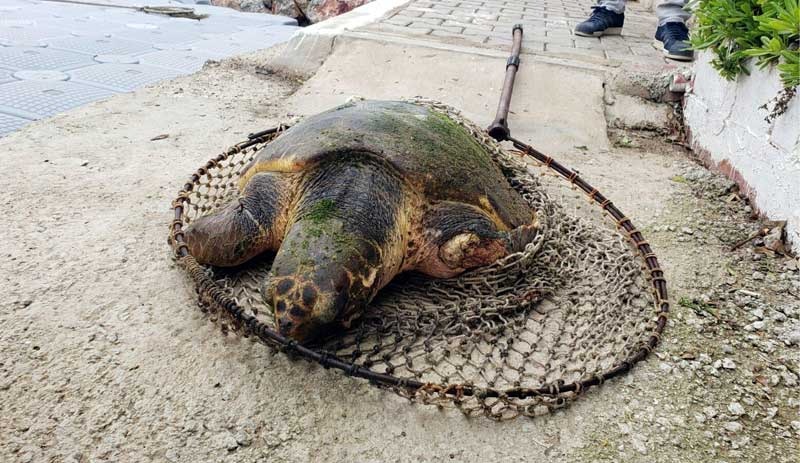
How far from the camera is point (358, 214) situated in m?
1.91

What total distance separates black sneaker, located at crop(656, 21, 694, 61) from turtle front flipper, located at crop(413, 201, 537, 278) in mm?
3375

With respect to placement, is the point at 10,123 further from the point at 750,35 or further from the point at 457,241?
the point at 750,35

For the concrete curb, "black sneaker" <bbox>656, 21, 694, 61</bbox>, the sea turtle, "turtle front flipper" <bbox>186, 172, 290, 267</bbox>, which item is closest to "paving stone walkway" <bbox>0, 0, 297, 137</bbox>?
the concrete curb

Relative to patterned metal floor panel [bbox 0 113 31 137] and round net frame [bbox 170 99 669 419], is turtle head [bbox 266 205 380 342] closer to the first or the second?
round net frame [bbox 170 99 669 419]

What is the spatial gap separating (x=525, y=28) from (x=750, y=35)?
10.3 feet

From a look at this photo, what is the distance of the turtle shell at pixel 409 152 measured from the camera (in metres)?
2.11

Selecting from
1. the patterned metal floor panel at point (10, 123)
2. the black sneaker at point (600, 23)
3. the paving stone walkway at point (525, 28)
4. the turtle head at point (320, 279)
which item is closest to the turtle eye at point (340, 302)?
the turtle head at point (320, 279)

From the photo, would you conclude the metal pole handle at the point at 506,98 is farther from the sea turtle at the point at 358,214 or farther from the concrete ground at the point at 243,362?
the sea turtle at the point at 358,214

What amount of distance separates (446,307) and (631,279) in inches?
31.6

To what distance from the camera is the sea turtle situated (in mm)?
1771

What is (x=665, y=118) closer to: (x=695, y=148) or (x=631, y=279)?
(x=695, y=148)

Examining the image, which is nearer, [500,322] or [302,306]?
[302,306]

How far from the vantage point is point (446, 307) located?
6.74 feet

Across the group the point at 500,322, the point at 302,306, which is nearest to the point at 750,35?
the point at 500,322
